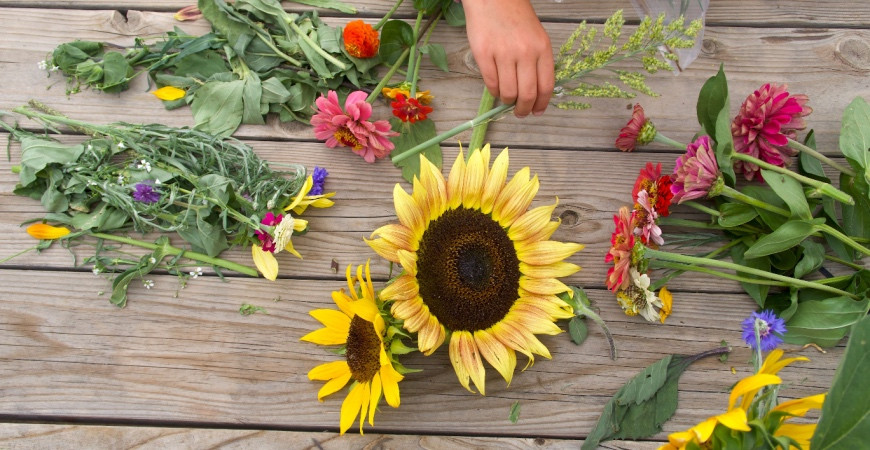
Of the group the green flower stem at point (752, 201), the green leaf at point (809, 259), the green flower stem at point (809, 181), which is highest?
the green flower stem at point (809, 181)

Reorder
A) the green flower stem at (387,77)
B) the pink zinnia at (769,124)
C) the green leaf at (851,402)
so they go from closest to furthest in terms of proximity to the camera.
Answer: the green leaf at (851,402) → the pink zinnia at (769,124) → the green flower stem at (387,77)

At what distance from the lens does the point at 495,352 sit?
2.90ft

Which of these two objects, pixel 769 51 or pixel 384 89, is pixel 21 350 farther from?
pixel 769 51

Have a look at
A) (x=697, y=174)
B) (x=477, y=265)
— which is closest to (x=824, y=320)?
(x=697, y=174)

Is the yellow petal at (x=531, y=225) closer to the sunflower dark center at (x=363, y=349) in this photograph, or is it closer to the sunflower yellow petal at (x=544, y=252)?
the sunflower yellow petal at (x=544, y=252)

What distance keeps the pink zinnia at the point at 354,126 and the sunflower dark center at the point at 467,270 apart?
201mm

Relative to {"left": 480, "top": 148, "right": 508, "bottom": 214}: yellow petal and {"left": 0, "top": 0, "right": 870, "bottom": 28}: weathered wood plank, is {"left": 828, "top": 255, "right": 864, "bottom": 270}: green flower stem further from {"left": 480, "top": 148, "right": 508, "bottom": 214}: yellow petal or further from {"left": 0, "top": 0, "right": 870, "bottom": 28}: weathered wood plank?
{"left": 480, "top": 148, "right": 508, "bottom": 214}: yellow petal

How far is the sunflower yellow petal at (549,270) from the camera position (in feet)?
2.89

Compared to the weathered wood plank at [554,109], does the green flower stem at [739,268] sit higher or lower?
lower

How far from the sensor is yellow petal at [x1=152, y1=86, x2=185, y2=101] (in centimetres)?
103

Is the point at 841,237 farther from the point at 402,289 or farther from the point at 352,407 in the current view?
the point at 352,407

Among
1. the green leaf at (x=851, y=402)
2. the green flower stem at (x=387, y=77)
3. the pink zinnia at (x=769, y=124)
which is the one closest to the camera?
the green leaf at (x=851, y=402)

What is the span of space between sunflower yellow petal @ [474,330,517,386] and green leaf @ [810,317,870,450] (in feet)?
1.59

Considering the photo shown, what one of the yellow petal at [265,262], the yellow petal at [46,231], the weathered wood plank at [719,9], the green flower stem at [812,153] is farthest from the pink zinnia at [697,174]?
the yellow petal at [46,231]
